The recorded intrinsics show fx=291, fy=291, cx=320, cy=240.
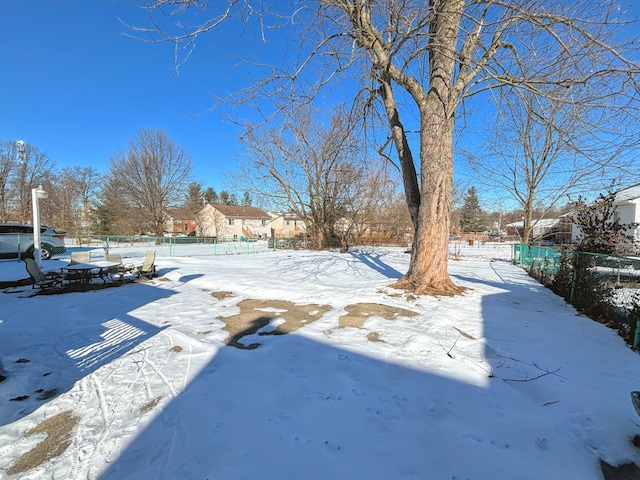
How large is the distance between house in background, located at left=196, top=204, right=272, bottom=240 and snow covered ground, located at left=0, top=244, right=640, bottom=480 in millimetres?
39485

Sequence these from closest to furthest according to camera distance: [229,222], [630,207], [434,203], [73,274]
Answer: [434,203] < [73,274] < [630,207] < [229,222]

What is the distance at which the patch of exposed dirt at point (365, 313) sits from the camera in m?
5.04

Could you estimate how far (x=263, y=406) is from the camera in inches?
104

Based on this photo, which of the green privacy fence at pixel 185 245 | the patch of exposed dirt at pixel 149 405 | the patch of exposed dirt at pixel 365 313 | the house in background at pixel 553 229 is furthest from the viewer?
the green privacy fence at pixel 185 245

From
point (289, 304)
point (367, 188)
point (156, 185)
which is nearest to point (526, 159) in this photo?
point (367, 188)

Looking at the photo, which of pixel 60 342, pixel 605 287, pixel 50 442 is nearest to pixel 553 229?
pixel 605 287

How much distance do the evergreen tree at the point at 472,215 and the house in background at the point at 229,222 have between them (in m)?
37.9

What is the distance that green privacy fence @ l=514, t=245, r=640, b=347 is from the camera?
15.3 feet

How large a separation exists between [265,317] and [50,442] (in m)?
3.28

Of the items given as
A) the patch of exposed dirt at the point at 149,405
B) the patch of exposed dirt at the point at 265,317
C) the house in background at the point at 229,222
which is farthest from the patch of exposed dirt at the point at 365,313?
the house in background at the point at 229,222

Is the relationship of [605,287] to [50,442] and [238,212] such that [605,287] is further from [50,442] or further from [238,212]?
[238,212]

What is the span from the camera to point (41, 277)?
302 inches

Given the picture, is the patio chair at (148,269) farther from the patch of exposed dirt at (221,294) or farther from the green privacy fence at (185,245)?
the green privacy fence at (185,245)

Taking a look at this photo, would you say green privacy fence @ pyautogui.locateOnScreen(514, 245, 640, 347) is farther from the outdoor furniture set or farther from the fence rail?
the fence rail
